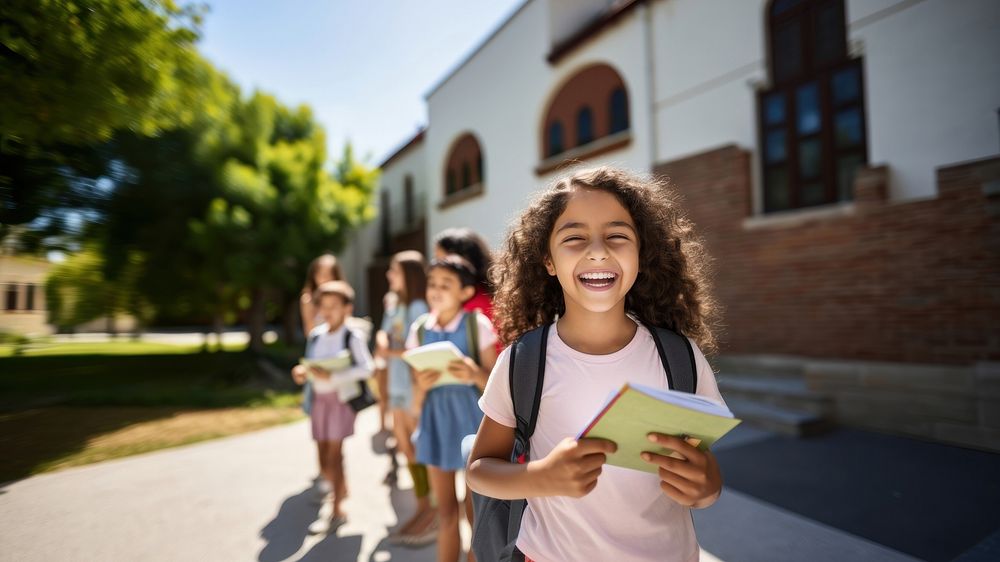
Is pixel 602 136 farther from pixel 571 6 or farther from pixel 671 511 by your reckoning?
pixel 671 511

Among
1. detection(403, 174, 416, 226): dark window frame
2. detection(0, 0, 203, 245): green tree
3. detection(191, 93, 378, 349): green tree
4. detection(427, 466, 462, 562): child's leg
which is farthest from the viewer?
detection(403, 174, 416, 226): dark window frame

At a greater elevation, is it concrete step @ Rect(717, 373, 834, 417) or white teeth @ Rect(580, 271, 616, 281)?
white teeth @ Rect(580, 271, 616, 281)

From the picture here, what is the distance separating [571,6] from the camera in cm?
938

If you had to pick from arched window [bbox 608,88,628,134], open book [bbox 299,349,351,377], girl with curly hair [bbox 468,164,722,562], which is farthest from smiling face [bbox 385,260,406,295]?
arched window [bbox 608,88,628,134]

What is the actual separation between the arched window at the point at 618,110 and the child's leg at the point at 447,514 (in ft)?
23.4

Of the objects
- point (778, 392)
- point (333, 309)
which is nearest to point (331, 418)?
point (333, 309)

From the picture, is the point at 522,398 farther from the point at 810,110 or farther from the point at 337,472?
the point at 810,110

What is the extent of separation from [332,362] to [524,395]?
216cm

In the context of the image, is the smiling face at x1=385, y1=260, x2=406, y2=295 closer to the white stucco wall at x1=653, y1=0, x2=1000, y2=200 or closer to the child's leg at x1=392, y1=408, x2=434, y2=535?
the child's leg at x1=392, y1=408, x2=434, y2=535

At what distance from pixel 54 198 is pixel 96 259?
592 millimetres

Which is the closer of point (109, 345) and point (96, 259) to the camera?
point (96, 259)

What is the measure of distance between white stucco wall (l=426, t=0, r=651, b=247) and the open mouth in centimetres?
666

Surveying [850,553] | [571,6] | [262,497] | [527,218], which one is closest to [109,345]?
[262,497]

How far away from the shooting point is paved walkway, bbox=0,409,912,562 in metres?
2.43
